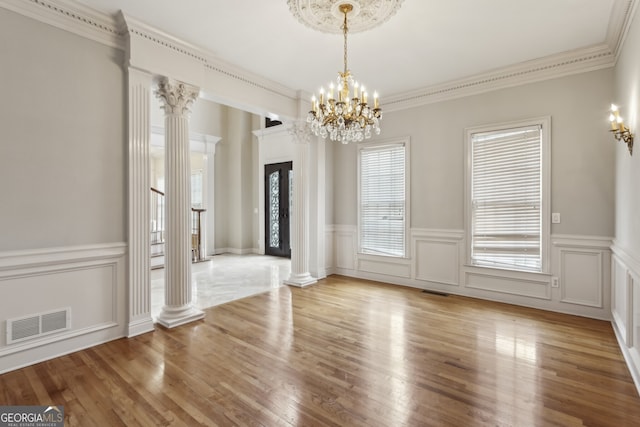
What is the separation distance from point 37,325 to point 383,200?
4631mm

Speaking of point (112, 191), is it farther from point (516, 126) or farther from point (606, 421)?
point (516, 126)

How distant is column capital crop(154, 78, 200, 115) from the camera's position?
139 inches

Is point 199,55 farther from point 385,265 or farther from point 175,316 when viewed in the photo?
point 385,265

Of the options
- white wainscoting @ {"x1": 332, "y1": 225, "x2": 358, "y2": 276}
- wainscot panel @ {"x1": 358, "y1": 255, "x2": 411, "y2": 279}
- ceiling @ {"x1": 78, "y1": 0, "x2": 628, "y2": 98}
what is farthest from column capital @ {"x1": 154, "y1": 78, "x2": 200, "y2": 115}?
wainscot panel @ {"x1": 358, "y1": 255, "x2": 411, "y2": 279}

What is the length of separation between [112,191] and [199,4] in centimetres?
194

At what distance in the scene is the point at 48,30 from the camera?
280 cm

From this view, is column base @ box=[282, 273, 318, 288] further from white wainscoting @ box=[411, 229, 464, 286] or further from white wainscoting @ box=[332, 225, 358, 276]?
white wainscoting @ box=[411, 229, 464, 286]

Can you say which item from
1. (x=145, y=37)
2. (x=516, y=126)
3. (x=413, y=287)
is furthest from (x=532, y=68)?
(x=145, y=37)

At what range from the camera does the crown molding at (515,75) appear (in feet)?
12.3

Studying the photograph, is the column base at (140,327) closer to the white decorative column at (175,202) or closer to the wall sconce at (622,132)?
the white decorative column at (175,202)

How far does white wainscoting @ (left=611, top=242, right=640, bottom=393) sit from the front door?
6228 millimetres

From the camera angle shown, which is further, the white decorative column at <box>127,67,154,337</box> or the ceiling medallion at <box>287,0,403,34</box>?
the white decorative column at <box>127,67,154,337</box>
